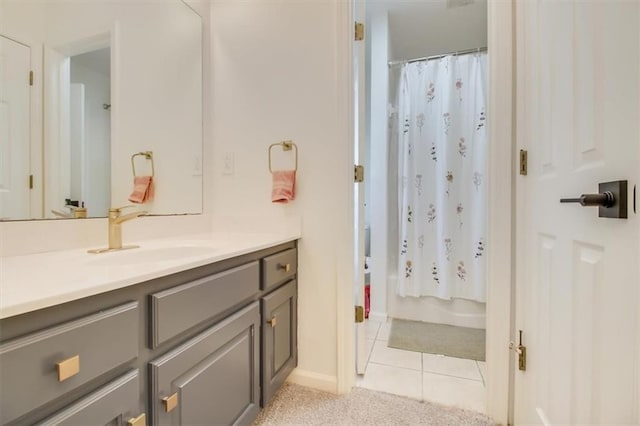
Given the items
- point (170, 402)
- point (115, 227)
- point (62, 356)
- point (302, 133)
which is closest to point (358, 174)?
point (302, 133)

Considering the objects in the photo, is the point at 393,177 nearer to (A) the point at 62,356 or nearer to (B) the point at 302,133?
(B) the point at 302,133

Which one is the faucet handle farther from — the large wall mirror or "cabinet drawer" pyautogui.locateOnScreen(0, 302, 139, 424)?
"cabinet drawer" pyautogui.locateOnScreen(0, 302, 139, 424)

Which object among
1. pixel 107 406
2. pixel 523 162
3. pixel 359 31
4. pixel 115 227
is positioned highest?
pixel 359 31

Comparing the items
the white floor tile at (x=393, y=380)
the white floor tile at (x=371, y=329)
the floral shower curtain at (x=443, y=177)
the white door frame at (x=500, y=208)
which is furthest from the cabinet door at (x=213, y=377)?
the floral shower curtain at (x=443, y=177)

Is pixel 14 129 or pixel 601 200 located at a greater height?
pixel 14 129

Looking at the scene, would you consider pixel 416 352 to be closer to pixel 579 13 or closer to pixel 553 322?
pixel 553 322

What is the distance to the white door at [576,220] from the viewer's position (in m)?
0.65

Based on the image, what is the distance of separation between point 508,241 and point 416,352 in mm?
1024

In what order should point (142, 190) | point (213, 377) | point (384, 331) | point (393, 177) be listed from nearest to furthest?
point (213, 377), point (142, 190), point (384, 331), point (393, 177)

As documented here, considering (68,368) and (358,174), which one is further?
(358,174)

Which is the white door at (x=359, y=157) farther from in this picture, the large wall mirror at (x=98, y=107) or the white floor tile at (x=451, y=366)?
the large wall mirror at (x=98, y=107)

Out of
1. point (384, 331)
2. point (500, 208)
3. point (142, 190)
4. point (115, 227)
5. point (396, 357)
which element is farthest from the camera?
point (384, 331)

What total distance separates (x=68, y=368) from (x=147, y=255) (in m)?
0.65

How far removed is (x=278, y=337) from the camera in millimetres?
1370
